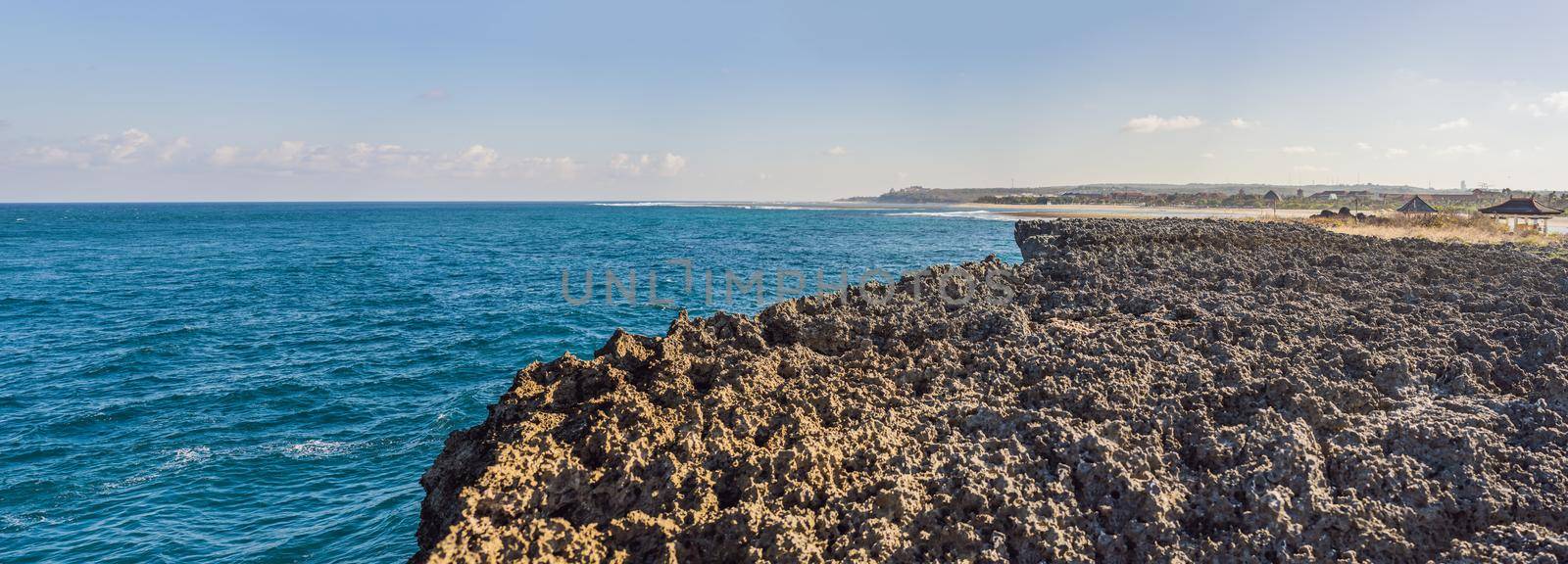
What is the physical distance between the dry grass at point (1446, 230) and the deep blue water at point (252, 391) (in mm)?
23932

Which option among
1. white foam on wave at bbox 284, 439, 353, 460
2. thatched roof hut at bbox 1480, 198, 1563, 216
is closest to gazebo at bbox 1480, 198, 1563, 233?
thatched roof hut at bbox 1480, 198, 1563, 216

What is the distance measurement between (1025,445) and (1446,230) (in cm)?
3468

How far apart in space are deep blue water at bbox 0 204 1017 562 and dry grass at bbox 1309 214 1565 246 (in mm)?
23932

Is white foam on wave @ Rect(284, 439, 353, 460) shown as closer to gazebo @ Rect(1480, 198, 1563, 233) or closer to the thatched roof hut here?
gazebo @ Rect(1480, 198, 1563, 233)

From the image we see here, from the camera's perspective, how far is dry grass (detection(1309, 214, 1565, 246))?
2536cm

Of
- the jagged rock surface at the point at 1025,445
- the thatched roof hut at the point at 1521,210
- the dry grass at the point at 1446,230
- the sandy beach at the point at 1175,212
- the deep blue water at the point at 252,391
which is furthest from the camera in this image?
the sandy beach at the point at 1175,212

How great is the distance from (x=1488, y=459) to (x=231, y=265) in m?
48.9

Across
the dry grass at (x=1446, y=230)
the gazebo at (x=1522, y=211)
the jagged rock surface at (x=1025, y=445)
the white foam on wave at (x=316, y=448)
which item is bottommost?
the white foam on wave at (x=316, y=448)

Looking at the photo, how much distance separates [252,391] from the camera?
1430 centimetres

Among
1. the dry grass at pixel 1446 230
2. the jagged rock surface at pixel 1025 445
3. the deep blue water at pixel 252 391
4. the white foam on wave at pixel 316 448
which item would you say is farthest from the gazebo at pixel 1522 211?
the white foam on wave at pixel 316 448

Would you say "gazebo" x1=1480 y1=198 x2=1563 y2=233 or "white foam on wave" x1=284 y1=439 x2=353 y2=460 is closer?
"white foam on wave" x1=284 y1=439 x2=353 y2=460

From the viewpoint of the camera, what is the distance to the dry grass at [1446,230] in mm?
25359

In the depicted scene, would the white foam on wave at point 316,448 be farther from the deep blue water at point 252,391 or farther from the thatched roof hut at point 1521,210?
the thatched roof hut at point 1521,210

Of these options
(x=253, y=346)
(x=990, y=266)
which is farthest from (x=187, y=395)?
(x=990, y=266)
